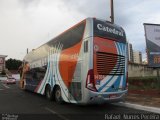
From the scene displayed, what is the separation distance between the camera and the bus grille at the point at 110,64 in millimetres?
12602

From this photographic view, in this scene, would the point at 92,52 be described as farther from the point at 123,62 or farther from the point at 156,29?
the point at 156,29

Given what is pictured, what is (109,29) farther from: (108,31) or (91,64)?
(91,64)

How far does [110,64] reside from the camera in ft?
43.0

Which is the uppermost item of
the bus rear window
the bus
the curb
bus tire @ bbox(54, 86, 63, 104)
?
Result: the bus rear window

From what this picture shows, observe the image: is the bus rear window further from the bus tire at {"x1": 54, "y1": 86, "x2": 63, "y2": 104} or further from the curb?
the bus tire at {"x1": 54, "y1": 86, "x2": 63, "y2": 104}

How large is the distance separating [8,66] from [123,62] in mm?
118573

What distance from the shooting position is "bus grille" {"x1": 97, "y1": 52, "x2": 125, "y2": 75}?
1260 cm

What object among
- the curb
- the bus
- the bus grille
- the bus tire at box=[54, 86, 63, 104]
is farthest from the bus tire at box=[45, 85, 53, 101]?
the bus grille

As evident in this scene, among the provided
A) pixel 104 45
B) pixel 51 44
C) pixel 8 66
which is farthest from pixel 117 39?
pixel 8 66

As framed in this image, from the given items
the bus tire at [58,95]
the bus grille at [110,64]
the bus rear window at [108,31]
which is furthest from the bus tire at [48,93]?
the bus rear window at [108,31]

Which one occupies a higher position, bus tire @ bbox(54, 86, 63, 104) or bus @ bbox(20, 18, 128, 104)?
bus @ bbox(20, 18, 128, 104)

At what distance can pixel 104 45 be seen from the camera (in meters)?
12.8

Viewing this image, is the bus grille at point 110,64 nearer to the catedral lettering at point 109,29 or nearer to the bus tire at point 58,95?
the catedral lettering at point 109,29

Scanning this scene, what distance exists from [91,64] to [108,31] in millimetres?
1997
